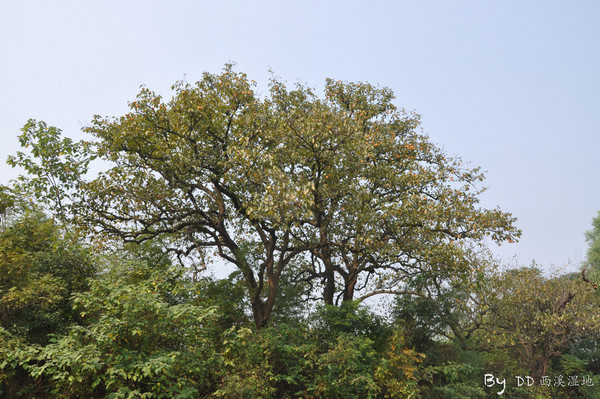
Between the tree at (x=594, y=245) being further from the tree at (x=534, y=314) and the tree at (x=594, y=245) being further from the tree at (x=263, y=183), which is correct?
the tree at (x=263, y=183)

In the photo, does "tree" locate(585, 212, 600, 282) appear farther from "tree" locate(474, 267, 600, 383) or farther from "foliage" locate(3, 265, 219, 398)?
"foliage" locate(3, 265, 219, 398)

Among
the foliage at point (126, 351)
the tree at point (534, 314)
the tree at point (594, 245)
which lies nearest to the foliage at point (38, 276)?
the foliage at point (126, 351)

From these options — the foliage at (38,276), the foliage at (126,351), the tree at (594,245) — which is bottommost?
the foliage at (126,351)

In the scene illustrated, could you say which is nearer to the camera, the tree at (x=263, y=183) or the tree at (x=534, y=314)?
the tree at (x=263, y=183)

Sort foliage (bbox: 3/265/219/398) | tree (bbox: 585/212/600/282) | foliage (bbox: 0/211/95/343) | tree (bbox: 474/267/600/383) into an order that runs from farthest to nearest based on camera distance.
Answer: tree (bbox: 585/212/600/282)
tree (bbox: 474/267/600/383)
foliage (bbox: 0/211/95/343)
foliage (bbox: 3/265/219/398)

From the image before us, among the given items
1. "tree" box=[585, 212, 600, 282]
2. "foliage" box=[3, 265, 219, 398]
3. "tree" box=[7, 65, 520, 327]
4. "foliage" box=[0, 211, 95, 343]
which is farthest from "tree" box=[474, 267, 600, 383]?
"tree" box=[585, 212, 600, 282]

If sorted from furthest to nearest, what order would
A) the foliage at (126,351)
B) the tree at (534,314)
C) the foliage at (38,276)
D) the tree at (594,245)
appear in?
the tree at (594,245) < the tree at (534,314) < the foliage at (38,276) < the foliage at (126,351)

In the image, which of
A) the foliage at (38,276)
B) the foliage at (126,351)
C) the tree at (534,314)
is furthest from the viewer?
the tree at (534,314)

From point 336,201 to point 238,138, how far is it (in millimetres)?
3238

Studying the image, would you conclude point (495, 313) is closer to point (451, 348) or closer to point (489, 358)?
point (489, 358)

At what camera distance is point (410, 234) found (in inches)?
507

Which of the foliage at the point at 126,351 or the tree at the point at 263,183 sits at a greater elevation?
the tree at the point at 263,183

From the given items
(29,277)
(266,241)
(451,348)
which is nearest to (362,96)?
(266,241)

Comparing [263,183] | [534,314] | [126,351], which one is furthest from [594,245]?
[126,351]
